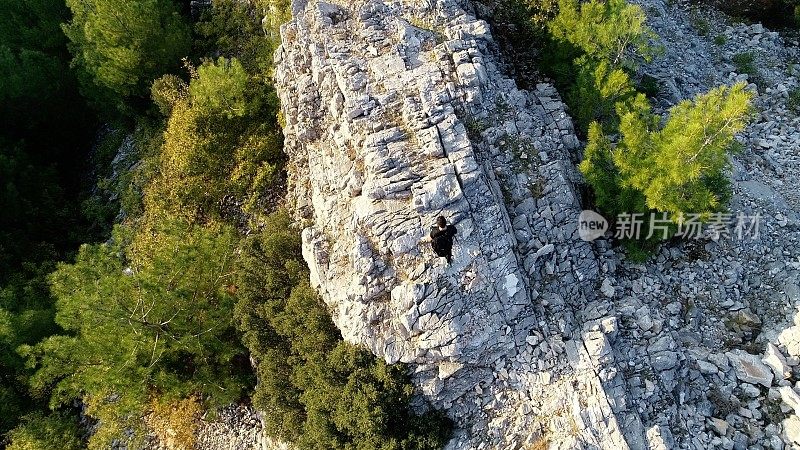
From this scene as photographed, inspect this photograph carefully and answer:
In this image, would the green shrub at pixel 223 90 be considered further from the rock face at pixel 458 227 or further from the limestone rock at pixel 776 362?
the limestone rock at pixel 776 362

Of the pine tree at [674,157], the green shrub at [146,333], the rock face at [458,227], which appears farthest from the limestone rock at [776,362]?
the green shrub at [146,333]

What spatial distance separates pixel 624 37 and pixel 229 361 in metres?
16.6

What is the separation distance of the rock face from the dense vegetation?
1258 mm

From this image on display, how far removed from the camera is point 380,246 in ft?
43.4

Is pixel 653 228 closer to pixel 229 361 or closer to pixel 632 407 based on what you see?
pixel 632 407

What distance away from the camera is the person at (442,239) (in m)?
13.0

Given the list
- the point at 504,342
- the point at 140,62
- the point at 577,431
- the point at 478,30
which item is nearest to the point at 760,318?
the point at 577,431

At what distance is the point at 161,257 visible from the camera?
51.6 feet

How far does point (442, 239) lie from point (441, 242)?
0.27 ft

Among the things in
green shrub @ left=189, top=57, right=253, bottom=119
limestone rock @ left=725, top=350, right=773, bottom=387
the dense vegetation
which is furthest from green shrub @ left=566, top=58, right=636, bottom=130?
green shrub @ left=189, top=57, right=253, bottom=119

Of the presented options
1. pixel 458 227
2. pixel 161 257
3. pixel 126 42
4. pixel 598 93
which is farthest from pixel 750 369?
pixel 126 42

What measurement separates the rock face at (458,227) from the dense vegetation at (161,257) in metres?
1.26

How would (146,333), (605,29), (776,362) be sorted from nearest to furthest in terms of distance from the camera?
(776,362), (146,333), (605,29)

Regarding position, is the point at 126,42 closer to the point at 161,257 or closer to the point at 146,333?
the point at 161,257
